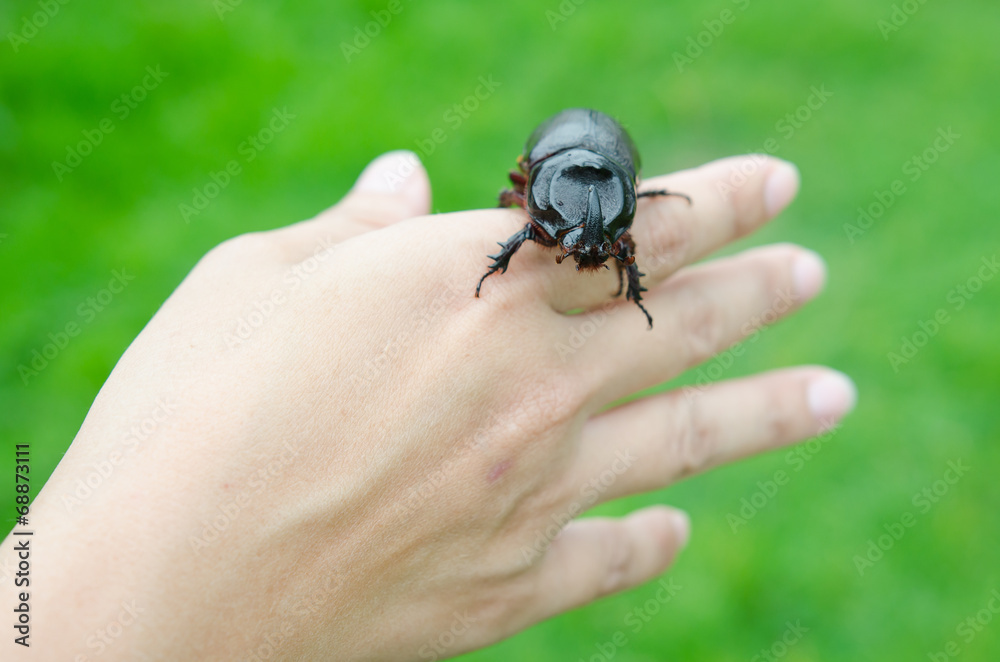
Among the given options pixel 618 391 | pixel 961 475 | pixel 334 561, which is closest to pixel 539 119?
pixel 618 391

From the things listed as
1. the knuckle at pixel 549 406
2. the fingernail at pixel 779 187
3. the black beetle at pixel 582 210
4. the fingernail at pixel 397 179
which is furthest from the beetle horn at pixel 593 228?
the fingernail at pixel 779 187

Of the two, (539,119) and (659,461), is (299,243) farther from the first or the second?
(539,119)

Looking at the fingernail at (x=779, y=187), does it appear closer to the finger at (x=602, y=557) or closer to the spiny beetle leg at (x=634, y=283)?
the spiny beetle leg at (x=634, y=283)

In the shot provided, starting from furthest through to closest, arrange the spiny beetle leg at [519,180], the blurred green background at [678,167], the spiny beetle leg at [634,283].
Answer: the blurred green background at [678,167] → the spiny beetle leg at [519,180] → the spiny beetle leg at [634,283]

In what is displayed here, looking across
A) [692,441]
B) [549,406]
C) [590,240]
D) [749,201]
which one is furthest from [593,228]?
[692,441]

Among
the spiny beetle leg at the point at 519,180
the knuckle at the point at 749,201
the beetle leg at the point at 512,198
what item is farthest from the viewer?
the knuckle at the point at 749,201
